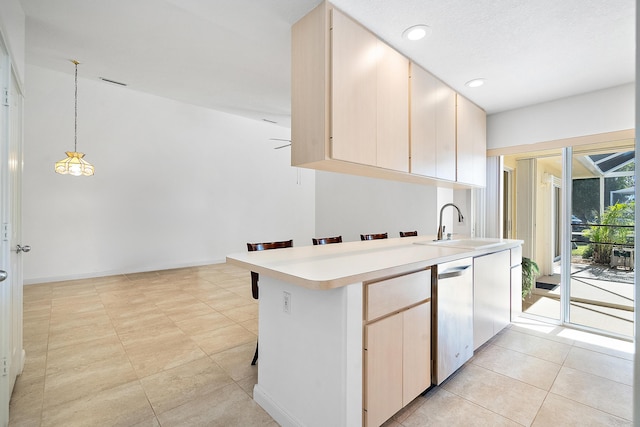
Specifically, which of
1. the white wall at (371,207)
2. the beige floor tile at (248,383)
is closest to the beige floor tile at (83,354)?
the beige floor tile at (248,383)

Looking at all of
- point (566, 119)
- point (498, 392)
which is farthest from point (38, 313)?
point (566, 119)

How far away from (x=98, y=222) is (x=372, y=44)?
17.4 feet

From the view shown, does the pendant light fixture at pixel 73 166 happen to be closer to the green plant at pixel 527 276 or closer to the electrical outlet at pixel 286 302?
the electrical outlet at pixel 286 302

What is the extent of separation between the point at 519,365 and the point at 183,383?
2574 mm

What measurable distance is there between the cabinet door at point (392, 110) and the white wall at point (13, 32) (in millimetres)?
2279

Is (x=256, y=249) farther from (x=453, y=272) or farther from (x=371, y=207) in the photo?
(x=371, y=207)

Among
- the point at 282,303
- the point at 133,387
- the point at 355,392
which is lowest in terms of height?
the point at 133,387

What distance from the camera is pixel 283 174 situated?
7.33 meters

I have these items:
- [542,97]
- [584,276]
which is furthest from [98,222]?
[584,276]

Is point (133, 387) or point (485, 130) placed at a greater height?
point (485, 130)

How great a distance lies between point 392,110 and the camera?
2336 millimetres

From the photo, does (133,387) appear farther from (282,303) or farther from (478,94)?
(478,94)

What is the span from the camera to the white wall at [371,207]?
448 centimetres

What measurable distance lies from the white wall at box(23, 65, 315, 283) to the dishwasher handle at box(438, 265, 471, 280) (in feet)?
17.5
